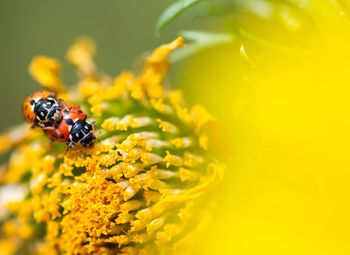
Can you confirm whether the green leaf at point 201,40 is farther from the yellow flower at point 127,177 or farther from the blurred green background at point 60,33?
the blurred green background at point 60,33

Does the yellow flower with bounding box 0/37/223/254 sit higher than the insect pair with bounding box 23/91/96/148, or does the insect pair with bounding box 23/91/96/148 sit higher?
the insect pair with bounding box 23/91/96/148

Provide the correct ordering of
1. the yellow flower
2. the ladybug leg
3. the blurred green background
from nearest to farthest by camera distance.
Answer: the yellow flower
the ladybug leg
the blurred green background

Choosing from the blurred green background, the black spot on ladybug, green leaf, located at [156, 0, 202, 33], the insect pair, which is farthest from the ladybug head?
the blurred green background

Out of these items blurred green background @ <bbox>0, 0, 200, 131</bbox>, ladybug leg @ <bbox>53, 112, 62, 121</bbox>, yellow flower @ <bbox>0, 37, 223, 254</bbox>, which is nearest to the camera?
yellow flower @ <bbox>0, 37, 223, 254</bbox>

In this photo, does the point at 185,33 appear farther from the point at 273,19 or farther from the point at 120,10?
the point at 120,10

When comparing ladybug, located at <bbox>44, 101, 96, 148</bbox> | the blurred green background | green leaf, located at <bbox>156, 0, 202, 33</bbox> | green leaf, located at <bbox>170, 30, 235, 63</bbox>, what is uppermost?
green leaf, located at <bbox>156, 0, 202, 33</bbox>

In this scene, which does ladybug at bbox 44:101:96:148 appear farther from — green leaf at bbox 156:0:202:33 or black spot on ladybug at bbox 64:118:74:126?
green leaf at bbox 156:0:202:33

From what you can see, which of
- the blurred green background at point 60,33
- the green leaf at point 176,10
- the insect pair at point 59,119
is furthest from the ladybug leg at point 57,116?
the blurred green background at point 60,33
